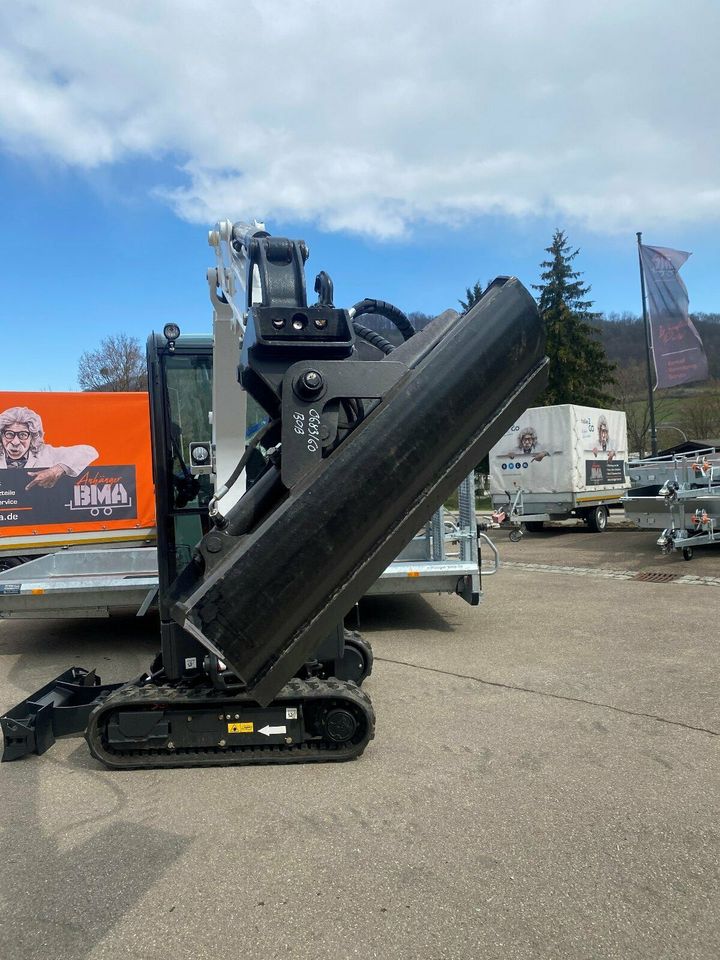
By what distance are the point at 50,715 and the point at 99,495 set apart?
6.56m

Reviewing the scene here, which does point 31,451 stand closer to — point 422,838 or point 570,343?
point 422,838

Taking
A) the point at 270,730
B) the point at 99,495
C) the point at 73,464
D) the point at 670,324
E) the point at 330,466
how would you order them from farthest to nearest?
1. the point at 670,324
2. the point at 99,495
3. the point at 73,464
4. the point at 270,730
5. the point at 330,466

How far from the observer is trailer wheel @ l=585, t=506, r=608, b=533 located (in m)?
17.9

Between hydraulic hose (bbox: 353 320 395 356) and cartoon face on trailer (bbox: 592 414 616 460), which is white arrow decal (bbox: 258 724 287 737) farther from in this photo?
cartoon face on trailer (bbox: 592 414 616 460)

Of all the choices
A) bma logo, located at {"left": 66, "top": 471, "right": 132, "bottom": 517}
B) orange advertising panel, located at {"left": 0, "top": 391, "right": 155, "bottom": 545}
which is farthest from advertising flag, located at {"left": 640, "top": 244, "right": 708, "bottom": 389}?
bma logo, located at {"left": 66, "top": 471, "right": 132, "bottom": 517}

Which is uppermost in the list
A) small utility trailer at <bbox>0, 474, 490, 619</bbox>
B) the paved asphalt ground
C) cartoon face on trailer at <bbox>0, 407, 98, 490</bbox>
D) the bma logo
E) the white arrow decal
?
cartoon face on trailer at <bbox>0, 407, 98, 490</bbox>

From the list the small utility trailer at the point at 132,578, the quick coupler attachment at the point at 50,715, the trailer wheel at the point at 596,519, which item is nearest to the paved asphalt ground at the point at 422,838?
the quick coupler attachment at the point at 50,715

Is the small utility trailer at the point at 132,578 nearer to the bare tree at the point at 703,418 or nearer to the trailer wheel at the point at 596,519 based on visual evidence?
the trailer wheel at the point at 596,519

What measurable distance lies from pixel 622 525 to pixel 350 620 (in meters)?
13.5

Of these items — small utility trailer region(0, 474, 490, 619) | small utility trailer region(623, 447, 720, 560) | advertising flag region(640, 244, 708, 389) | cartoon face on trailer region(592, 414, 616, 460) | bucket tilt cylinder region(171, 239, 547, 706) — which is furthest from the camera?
advertising flag region(640, 244, 708, 389)

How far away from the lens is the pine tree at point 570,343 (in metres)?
36.4

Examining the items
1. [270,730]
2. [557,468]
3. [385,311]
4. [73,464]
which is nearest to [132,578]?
[270,730]

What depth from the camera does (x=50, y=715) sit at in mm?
4238

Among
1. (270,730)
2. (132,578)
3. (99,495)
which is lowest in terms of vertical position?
(270,730)
